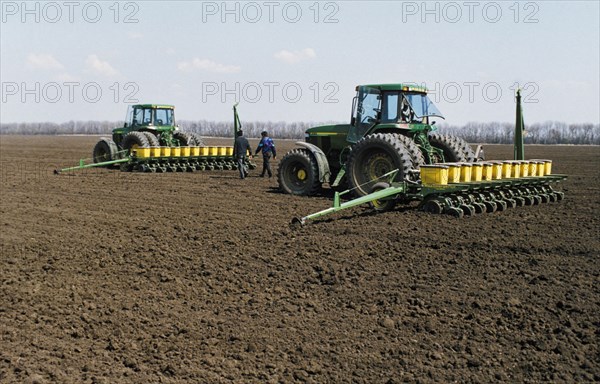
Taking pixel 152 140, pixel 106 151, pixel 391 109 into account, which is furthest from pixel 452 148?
pixel 106 151

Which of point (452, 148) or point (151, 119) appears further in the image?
point (151, 119)

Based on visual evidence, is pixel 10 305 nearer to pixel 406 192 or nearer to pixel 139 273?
pixel 139 273

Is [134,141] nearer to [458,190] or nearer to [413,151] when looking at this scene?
[413,151]

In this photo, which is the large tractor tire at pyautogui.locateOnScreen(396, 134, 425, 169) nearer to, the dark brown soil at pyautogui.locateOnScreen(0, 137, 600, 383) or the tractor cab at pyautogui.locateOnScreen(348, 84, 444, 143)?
the tractor cab at pyautogui.locateOnScreen(348, 84, 444, 143)

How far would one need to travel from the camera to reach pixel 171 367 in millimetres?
4680

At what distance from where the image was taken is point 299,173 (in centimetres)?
1333

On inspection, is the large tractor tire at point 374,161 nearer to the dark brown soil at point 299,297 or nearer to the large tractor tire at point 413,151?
the large tractor tire at point 413,151

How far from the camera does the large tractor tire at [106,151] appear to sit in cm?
2094

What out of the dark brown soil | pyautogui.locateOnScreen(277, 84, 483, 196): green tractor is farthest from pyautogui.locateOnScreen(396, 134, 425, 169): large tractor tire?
the dark brown soil

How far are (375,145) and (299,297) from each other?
222 inches

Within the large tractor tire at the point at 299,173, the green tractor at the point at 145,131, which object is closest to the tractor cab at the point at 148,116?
the green tractor at the point at 145,131

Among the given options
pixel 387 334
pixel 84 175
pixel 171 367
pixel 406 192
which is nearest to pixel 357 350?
pixel 387 334

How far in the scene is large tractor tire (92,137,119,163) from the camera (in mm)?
20938

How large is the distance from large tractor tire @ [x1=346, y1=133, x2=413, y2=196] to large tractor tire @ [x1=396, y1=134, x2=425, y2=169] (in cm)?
11
